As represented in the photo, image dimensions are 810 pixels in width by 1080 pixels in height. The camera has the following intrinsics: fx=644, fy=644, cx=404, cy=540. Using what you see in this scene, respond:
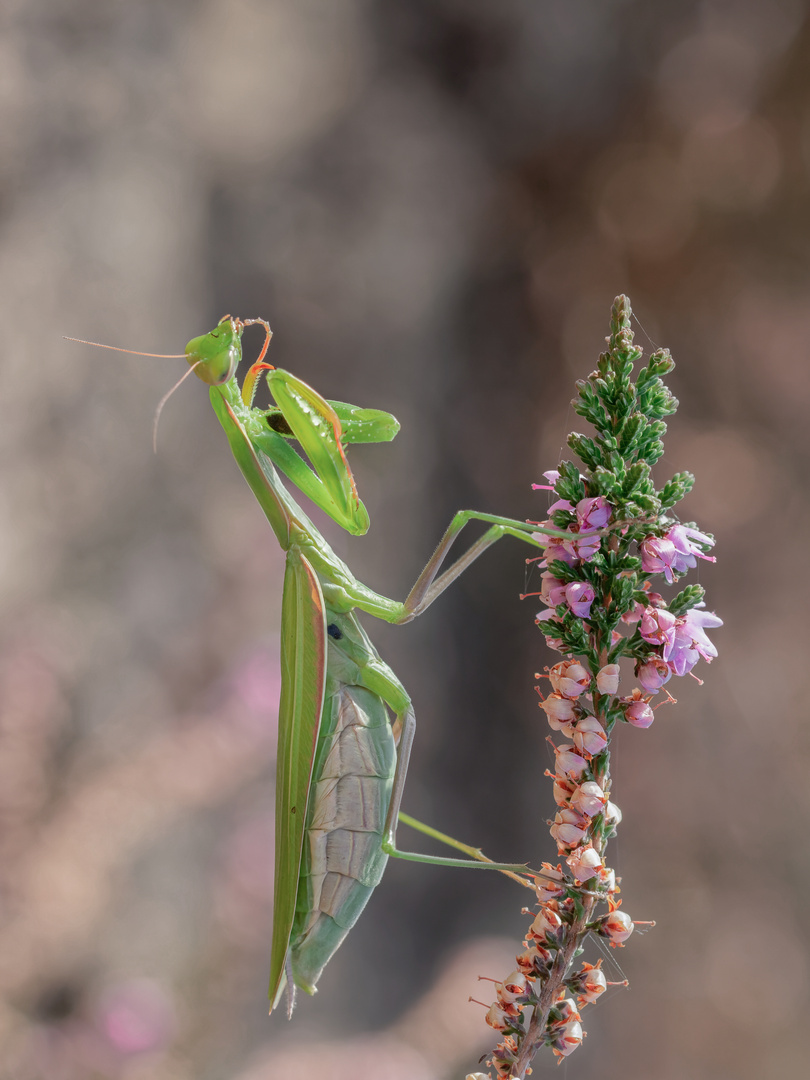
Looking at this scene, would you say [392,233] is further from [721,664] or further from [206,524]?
[721,664]

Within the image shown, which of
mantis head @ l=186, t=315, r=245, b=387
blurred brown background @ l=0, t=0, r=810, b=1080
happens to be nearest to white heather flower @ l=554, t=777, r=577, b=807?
mantis head @ l=186, t=315, r=245, b=387

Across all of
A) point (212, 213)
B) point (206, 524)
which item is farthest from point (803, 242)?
point (206, 524)

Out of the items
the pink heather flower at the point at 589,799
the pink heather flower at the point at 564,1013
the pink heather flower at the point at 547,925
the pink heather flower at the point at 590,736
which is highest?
the pink heather flower at the point at 590,736

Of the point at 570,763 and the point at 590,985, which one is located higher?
the point at 570,763

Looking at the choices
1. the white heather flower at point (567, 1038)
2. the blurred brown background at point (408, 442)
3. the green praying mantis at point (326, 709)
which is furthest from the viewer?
the blurred brown background at point (408, 442)

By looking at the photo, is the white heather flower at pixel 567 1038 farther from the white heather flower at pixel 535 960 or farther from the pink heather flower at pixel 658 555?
the pink heather flower at pixel 658 555

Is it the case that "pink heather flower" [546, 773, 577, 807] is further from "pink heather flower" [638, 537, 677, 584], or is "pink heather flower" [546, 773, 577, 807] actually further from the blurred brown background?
the blurred brown background

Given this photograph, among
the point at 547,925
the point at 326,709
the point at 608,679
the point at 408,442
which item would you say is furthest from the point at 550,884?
the point at 408,442

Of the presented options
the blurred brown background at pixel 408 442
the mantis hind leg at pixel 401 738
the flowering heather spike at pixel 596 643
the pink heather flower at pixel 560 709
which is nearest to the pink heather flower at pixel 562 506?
the flowering heather spike at pixel 596 643

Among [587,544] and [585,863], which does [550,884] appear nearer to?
[585,863]
